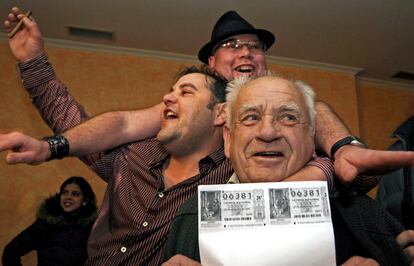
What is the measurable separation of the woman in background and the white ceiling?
1498mm

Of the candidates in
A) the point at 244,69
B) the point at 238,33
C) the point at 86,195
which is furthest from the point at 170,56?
the point at 244,69

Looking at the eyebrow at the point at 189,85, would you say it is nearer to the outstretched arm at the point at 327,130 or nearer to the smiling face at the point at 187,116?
the smiling face at the point at 187,116

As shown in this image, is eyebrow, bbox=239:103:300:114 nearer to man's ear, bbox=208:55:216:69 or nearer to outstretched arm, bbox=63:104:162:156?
outstretched arm, bbox=63:104:162:156

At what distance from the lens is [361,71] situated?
15.3ft

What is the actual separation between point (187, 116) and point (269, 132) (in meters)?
0.49

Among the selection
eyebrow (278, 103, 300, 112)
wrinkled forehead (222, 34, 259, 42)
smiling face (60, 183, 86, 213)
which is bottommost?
smiling face (60, 183, 86, 213)

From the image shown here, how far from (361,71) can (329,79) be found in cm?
42

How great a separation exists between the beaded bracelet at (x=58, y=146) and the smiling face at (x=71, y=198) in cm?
163

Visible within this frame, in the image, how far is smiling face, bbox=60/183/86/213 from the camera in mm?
2890

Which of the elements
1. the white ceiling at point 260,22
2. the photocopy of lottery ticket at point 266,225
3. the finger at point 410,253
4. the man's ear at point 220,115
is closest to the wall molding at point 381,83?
the white ceiling at point 260,22

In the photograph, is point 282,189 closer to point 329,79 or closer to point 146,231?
point 146,231

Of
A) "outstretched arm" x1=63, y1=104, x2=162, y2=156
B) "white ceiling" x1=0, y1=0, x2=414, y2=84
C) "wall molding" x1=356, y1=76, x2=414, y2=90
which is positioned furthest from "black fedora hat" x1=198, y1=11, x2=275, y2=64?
"wall molding" x1=356, y1=76, x2=414, y2=90

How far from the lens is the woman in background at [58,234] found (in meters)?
2.66

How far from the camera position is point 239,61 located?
1808 millimetres
